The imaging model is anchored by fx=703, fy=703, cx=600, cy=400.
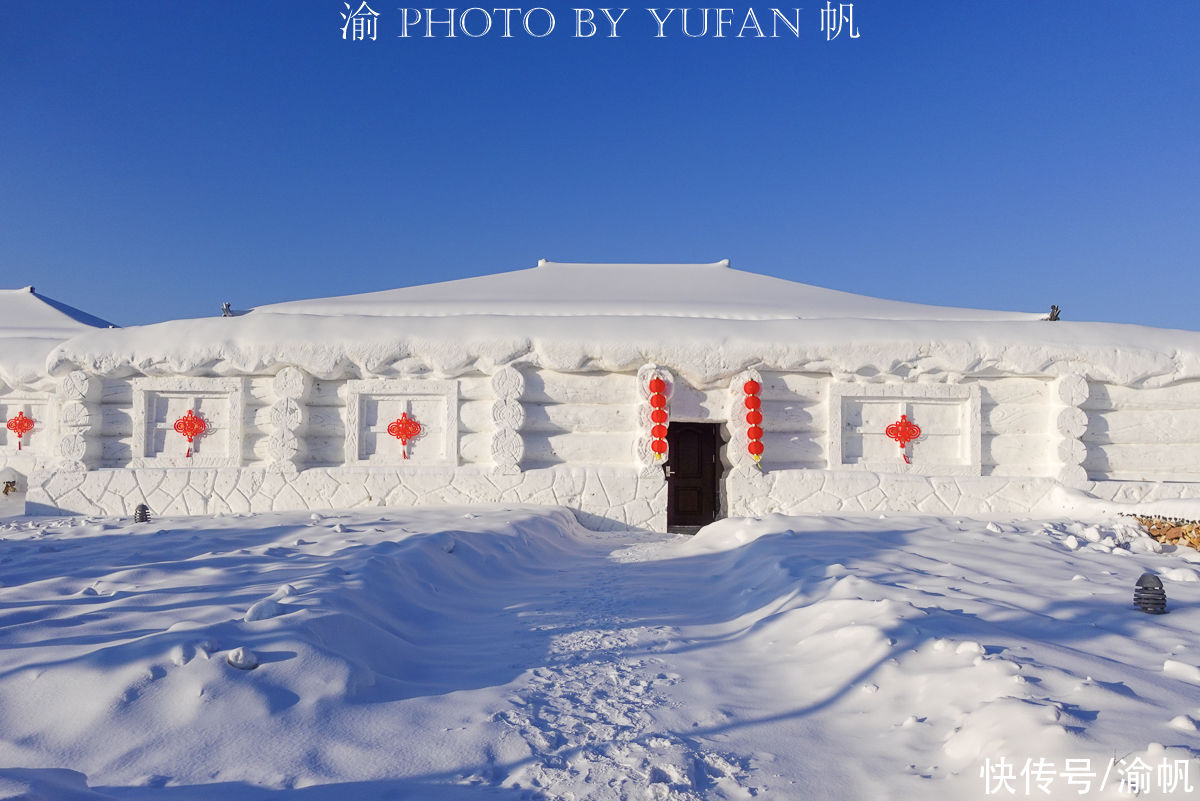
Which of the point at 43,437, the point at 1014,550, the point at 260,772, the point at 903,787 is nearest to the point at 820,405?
the point at 1014,550

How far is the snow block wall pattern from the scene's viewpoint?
30.1ft

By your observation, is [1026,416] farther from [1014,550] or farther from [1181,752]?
[1181,752]

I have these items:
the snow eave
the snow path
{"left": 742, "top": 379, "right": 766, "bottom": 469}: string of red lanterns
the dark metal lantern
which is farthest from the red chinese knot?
the snow path

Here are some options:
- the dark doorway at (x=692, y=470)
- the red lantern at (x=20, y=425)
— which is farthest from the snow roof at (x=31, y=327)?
the dark doorway at (x=692, y=470)

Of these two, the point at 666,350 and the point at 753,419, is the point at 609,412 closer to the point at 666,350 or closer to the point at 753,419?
the point at 666,350

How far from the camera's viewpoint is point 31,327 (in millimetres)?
13805

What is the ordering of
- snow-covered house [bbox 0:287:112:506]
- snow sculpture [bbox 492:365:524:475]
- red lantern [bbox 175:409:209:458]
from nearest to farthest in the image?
snow sculpture [bbox 492:365:524:475] < red lantern [bbox 175:409:209:458] < snow-covered house [bbox 0:287:112:506]

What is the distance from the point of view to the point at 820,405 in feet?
31.0

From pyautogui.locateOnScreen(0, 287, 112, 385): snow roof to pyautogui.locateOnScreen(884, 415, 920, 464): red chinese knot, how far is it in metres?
12.1

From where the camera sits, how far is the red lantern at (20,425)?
10.5m

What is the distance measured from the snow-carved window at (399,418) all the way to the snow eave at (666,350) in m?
0.21

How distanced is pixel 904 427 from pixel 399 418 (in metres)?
6.73

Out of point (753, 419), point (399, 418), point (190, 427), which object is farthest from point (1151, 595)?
point (190, 427)

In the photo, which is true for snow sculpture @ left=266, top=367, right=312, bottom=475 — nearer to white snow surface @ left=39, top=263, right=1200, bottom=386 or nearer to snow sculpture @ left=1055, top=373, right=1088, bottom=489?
white snow surface @ left=39, top=263, right=1200, bottom=386
